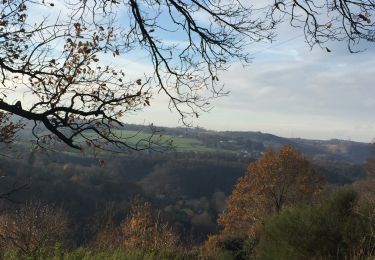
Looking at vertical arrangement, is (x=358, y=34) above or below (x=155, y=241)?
above

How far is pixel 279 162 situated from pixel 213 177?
53.7 meters

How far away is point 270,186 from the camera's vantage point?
3011cm

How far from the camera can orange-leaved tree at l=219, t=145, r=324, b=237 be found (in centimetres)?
2972

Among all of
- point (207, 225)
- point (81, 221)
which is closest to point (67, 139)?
point (81, 221)

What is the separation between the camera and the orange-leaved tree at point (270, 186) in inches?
1170

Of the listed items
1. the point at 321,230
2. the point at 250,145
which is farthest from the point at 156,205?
the point at 250,145

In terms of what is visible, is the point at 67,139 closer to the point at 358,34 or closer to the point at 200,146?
the point at 358,34

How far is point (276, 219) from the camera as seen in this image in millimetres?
10203

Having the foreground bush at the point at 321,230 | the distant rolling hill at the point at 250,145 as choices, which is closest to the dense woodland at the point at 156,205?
the foreground bush at the point at 321,230

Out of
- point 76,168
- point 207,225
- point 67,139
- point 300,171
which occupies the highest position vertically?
point 67,139

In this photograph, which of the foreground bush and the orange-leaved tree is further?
the orange-leaved tree

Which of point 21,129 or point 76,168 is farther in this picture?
point 76,168

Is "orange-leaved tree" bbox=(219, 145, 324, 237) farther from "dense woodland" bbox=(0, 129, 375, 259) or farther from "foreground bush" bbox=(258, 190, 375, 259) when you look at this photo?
"foreground bush" bbox=(258, 190, 375, 259)

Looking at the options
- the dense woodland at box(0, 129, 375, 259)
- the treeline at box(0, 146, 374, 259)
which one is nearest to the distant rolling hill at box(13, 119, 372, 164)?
the dense woodland at box(0, 129, 375, 259)
